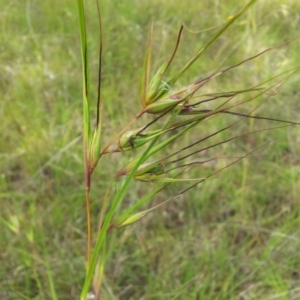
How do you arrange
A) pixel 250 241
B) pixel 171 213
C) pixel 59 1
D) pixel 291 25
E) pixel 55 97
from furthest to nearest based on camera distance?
pixel 59 1 < pixel 291 25 < pixel 55 97 < pixel 171 213 < pixel 250 241

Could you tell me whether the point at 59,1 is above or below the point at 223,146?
above

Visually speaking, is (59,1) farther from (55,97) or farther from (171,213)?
(171,213)

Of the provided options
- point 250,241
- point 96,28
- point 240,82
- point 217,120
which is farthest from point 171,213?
point 96,28

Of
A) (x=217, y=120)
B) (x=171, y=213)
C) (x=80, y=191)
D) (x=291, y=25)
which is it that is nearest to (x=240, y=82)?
(x=217, y=120)

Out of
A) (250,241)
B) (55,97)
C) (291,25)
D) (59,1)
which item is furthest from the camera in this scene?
(59,1)

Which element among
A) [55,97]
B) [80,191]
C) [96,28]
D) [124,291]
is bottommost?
[124,291]

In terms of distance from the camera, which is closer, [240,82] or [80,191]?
[80,191]

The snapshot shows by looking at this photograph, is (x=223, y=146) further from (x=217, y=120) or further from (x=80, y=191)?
(x=80, y=191)
